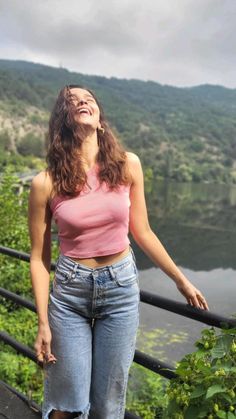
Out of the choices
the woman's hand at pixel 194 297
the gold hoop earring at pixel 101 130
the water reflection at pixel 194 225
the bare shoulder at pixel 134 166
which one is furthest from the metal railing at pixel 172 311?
the water reflection at pixel 194 225

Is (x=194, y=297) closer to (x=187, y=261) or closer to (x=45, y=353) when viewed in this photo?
(x=45, y=353)

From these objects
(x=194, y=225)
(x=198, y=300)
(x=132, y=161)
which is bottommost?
(x=194, y=225)

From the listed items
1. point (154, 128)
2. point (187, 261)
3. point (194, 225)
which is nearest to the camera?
point (187, 261)

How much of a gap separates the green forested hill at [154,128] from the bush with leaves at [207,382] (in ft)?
238

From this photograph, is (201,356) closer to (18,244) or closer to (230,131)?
(18,244)

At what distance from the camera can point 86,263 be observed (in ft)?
5.99

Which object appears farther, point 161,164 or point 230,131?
point 230,131

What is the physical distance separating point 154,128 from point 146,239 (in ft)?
418

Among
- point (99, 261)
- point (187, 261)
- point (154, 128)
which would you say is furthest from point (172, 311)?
point (154, 128)

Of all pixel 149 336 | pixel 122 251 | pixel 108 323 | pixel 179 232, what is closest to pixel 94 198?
pixel 122 251

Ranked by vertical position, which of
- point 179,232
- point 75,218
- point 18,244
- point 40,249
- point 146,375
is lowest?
point 179,232

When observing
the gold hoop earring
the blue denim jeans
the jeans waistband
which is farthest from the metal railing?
the gold hoop earring

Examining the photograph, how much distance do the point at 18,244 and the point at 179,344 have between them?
8.98 metres

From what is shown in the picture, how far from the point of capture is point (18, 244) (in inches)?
320
